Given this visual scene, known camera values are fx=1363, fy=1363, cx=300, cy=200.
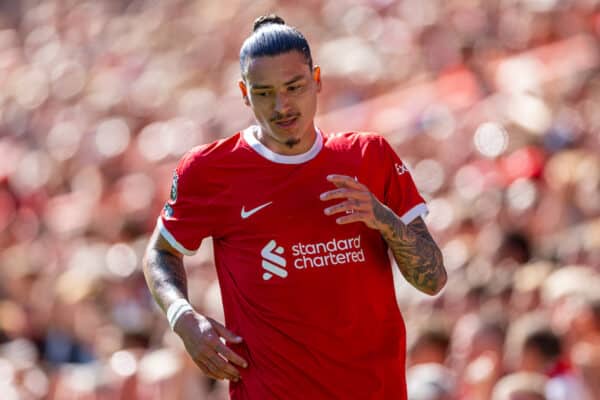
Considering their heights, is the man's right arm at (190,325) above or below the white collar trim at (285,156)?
below

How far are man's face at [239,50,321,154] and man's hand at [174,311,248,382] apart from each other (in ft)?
2.09

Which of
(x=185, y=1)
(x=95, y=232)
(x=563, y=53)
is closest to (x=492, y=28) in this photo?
(x=563, y=53)

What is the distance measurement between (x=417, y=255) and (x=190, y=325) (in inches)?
29.7

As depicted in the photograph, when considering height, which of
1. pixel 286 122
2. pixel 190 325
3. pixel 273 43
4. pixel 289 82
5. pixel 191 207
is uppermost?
pixel 273 43

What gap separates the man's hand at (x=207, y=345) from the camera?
4.23 metres

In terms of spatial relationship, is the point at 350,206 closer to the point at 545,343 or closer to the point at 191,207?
the point at 191,207

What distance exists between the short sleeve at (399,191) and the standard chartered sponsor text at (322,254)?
23cm

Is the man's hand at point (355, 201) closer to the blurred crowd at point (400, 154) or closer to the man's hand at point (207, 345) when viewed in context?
the man's hand at point (207, 345)

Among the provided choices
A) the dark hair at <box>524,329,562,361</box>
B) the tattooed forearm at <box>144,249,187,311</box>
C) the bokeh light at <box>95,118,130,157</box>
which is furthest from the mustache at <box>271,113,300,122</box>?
the bokeh light at <box>95,118,130,157</box>

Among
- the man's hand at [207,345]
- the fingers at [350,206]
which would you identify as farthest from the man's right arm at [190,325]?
the fingers at [350,206]

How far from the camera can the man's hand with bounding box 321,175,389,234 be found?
403 cm

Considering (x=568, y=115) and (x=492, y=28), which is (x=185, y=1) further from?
(x=568, y=115)

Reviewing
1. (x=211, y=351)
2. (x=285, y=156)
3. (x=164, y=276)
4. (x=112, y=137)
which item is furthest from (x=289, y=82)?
(x=112, y=137)

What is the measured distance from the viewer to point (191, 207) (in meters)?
4.46
